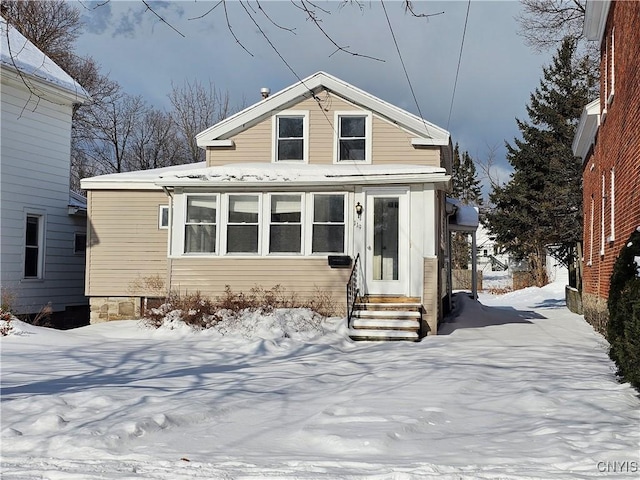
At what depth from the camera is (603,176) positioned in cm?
1294

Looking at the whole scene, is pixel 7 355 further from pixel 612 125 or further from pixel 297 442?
pixel 612 125

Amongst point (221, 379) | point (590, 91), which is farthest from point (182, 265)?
point (590, 91)

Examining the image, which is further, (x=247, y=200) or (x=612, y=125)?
(x=247, y=200)

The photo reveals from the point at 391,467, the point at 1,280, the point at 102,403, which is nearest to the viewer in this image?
the point at 391,467

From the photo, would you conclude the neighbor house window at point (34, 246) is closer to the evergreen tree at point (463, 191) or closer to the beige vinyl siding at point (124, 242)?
the beige vinyl siding at point (124, 242)

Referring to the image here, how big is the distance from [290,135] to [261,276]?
3758mm

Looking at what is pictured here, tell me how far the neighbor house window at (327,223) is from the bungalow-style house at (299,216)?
0.02 metres

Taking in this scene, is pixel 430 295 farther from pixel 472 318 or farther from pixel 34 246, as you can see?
pixel 34 246

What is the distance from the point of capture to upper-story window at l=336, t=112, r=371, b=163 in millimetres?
14500

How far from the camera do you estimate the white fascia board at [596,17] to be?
12000 mm

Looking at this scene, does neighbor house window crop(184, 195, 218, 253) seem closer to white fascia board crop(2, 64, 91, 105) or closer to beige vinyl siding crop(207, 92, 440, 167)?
beige vinyl siding crop(207, 92, 440, 167)

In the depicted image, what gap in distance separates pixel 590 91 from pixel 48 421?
97.5ft

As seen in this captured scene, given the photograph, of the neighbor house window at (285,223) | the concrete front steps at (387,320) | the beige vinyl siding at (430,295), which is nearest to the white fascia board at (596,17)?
the beige vinyl siding at (430,295)

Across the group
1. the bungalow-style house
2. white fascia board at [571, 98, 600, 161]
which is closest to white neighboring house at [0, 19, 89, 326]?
the bungalow-style house
